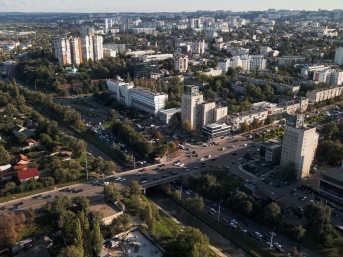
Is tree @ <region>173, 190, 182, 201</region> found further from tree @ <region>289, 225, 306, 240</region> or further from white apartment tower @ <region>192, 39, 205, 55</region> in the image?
white apartment tower @ <region>192, 39, 205, 55</region>

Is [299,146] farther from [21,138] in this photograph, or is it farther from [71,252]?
[21,138]

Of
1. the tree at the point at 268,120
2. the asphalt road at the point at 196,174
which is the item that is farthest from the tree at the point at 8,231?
the tree at the point at 268,120

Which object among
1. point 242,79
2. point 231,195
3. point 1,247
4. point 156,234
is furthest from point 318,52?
point 1,247

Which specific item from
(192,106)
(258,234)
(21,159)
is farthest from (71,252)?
(192,106)

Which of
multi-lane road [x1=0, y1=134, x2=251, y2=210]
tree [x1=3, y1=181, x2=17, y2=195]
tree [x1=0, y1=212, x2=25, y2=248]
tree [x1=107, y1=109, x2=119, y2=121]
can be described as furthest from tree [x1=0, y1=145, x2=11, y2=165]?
tree [x1=107, y1=109, x2=119, y2=121]

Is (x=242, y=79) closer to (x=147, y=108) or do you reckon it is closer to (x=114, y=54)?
(x=147, y=108)

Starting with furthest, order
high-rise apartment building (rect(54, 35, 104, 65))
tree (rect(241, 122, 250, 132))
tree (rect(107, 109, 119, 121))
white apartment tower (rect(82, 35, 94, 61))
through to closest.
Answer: white apartment tower (rect(82, 35, 94, 61)), high-rise apartment building (rect(54, 35, 104, 65)), tree (rect(107, 109, 119, 121)), tree (rect(241, 122, 250, 132))

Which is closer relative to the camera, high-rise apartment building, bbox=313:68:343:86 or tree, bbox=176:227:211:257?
tree, bbox=176:227:211:257
